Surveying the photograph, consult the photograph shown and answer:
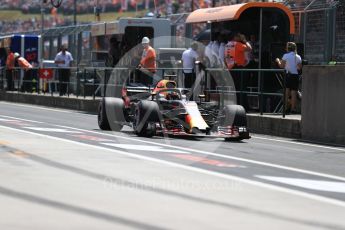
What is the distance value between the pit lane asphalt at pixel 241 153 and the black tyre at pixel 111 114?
0.78 feet

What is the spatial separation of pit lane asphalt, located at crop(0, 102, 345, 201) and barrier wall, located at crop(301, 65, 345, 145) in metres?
0.54

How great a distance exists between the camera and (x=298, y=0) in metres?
24.9

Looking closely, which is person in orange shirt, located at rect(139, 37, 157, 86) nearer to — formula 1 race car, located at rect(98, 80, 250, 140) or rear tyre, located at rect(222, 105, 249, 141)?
formula 1 race car, located at rect(98, 80, 250, 140)

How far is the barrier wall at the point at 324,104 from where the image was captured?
1731 centimetres

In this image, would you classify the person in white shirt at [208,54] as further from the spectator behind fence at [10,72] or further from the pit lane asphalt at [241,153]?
the spectator behind fence at [10,72]

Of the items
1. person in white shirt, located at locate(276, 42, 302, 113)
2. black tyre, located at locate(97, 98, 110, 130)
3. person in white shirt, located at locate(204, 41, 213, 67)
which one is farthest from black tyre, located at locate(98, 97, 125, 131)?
person in white shirt, located at locate(204, 41, 213, 67)

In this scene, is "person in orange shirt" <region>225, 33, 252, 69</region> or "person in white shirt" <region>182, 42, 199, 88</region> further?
"person in white shirt" <region>182, 42, 199, 88</region>

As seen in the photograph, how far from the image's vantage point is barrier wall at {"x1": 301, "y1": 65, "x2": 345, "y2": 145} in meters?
17.3

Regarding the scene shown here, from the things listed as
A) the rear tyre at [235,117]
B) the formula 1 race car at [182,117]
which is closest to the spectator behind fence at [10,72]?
the formula 1 race car at [182,117]

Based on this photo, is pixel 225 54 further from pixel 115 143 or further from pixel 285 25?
pixel 115 143

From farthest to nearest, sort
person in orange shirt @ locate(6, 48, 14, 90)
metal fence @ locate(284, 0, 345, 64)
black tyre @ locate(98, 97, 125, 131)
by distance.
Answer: person in orange shirt @ locate(6, 48, 14, 90)
metal fence @ locate(284, 0, 345, 64)
black tyre @ locate(98, 97, 125, 131)

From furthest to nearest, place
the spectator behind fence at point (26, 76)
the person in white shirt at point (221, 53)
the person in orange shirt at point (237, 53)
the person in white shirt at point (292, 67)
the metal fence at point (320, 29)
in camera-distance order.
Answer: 1. the spectator behind fence at point (26, 76)
2. the metal fence at point (320, 29)
3. the person in white shirt at point (221, 53)
4. the person in orange shirt at point (237, 53)
5. the person in white shirt at point (292, 67)

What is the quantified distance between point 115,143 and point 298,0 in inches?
450

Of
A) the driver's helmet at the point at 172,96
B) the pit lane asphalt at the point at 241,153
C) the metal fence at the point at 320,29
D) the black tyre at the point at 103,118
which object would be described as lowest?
the pit lane asphalt at the point at 241,153
